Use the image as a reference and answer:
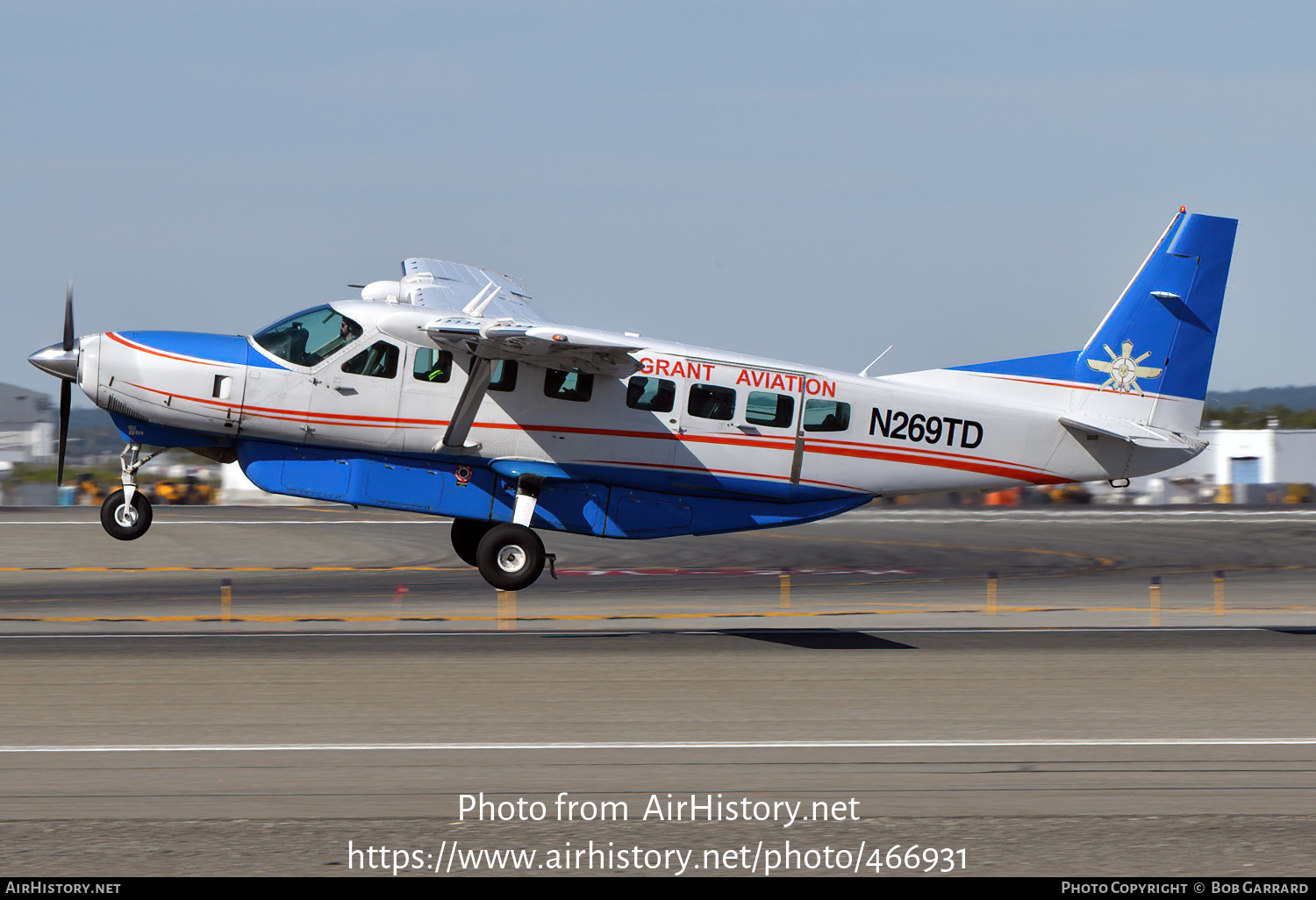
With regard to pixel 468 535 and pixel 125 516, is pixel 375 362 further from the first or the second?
pixel 125 516

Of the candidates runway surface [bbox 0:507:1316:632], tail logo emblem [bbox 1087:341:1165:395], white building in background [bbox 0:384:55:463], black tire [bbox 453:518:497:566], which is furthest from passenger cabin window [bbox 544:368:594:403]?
white building in background [bbox 0:384:55:463]

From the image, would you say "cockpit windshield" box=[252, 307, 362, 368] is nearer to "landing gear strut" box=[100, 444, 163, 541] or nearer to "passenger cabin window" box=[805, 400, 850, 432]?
"landing gear strut" box=[100, 444, 163, 541]

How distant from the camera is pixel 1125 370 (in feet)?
72.0

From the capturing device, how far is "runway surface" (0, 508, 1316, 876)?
10688mm

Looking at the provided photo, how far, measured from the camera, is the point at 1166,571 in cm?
3706

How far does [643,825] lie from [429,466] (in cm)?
1029

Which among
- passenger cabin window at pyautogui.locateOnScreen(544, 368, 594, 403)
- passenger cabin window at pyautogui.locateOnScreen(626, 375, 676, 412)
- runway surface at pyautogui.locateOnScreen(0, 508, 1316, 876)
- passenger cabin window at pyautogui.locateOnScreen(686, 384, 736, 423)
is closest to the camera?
runway surface at pyautogui.locateOnScreen(0, 508, 1316, 876)

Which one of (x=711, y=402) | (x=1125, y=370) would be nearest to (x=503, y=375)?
(x=711, y=402)

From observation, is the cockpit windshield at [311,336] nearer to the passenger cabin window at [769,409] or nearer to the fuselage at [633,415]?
the fuselage at [633,415]

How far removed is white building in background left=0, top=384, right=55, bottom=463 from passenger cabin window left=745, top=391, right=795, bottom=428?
241ft

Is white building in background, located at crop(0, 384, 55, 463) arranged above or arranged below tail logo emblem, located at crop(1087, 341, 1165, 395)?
below

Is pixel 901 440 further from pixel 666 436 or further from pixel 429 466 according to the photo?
pixel 429 466
